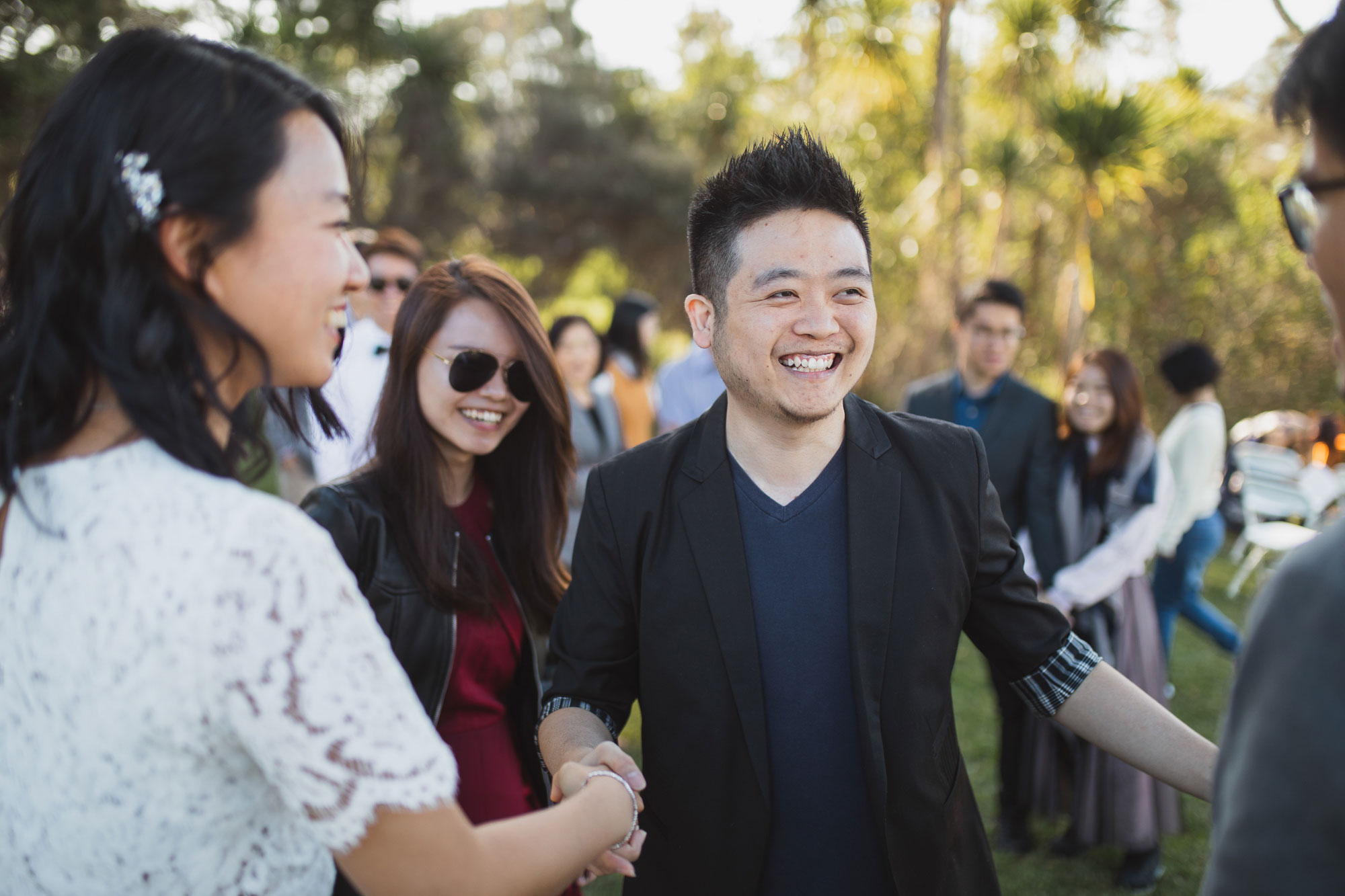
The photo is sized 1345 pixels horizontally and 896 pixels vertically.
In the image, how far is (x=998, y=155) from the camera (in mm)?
14688

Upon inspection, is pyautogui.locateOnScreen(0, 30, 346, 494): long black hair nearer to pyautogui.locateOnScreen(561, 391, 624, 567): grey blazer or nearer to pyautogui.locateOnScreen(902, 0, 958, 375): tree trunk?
pyautogui.locateOnScreen(561, 391, 624, 567): grey blazer

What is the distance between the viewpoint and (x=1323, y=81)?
1024 mm

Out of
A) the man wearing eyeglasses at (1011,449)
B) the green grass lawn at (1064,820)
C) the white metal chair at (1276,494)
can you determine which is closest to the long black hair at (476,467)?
the green grass lawn at (1064,820)

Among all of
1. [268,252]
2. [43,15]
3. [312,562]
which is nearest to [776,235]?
[268,252]

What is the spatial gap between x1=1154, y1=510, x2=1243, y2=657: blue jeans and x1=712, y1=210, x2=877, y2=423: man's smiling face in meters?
5.13

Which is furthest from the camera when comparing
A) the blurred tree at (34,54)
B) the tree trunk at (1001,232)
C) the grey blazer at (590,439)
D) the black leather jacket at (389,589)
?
the tree trunk at (1001,232)

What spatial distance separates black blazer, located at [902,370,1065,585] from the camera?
14.6 feet

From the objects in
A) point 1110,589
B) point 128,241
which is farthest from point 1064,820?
point 128,241

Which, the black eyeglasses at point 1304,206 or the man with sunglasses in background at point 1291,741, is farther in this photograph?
the black eyeglasses at point 1304,206

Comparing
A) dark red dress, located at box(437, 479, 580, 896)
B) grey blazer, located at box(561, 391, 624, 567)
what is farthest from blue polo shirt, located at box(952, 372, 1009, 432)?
dark red dress, located at box(437, 479, 580, 896)

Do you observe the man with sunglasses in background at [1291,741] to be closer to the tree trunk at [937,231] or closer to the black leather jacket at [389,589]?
the black leather jacket at [389,589]

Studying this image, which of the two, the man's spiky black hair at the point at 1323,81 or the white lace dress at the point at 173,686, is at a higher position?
the man's spiky black hair at the point at 1323,81

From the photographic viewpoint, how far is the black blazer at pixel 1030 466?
4441mm

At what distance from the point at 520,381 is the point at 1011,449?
287 centimetres
